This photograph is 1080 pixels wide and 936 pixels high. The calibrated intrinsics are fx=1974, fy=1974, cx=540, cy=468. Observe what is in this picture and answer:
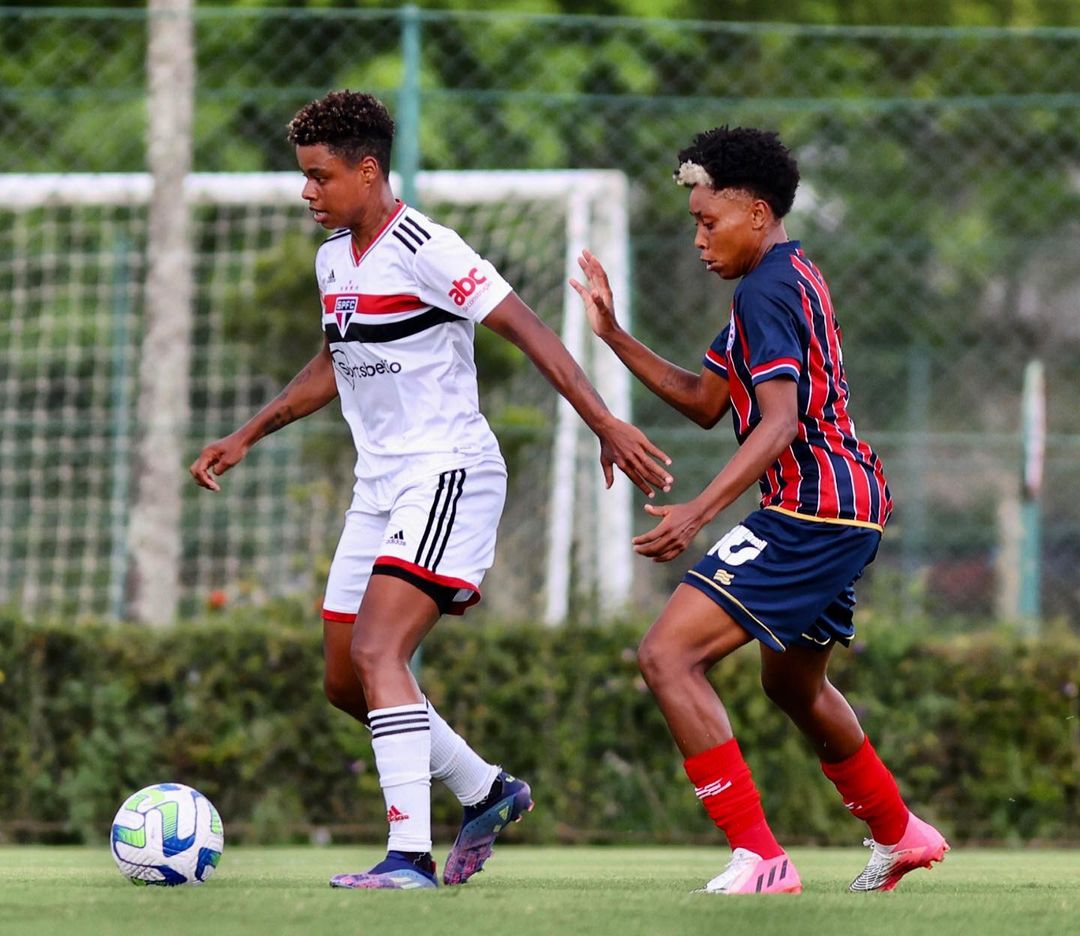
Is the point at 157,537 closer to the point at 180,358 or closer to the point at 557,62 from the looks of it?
the point at 180,358

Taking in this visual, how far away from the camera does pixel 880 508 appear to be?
5.65m

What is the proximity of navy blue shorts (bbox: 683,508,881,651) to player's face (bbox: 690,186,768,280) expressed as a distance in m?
0.79

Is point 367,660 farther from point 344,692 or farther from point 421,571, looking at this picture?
point 344,692

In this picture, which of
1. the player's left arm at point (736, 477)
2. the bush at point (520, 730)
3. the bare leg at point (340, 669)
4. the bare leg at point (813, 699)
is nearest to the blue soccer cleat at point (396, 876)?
the bare leg at point (340, 669)

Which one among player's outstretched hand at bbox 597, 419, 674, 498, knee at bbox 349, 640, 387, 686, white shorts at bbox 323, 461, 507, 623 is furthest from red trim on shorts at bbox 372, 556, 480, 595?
player's outstretched hand at bbox 597, 419, 674, 498

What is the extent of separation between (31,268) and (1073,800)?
7305 mm

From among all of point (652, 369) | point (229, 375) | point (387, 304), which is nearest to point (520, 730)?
point (652, 369)

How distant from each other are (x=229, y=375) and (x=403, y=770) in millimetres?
8010

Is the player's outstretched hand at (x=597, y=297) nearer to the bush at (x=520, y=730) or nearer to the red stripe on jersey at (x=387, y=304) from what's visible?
the red stripe on jersey at (x=387, y=304)

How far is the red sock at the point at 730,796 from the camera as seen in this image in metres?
5.38

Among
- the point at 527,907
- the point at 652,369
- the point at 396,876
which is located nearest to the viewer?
the point at 527,907

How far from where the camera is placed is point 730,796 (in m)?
5.38

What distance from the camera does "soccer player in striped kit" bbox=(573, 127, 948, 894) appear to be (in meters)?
5.38

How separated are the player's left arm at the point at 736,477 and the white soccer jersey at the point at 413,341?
787 millimetres
